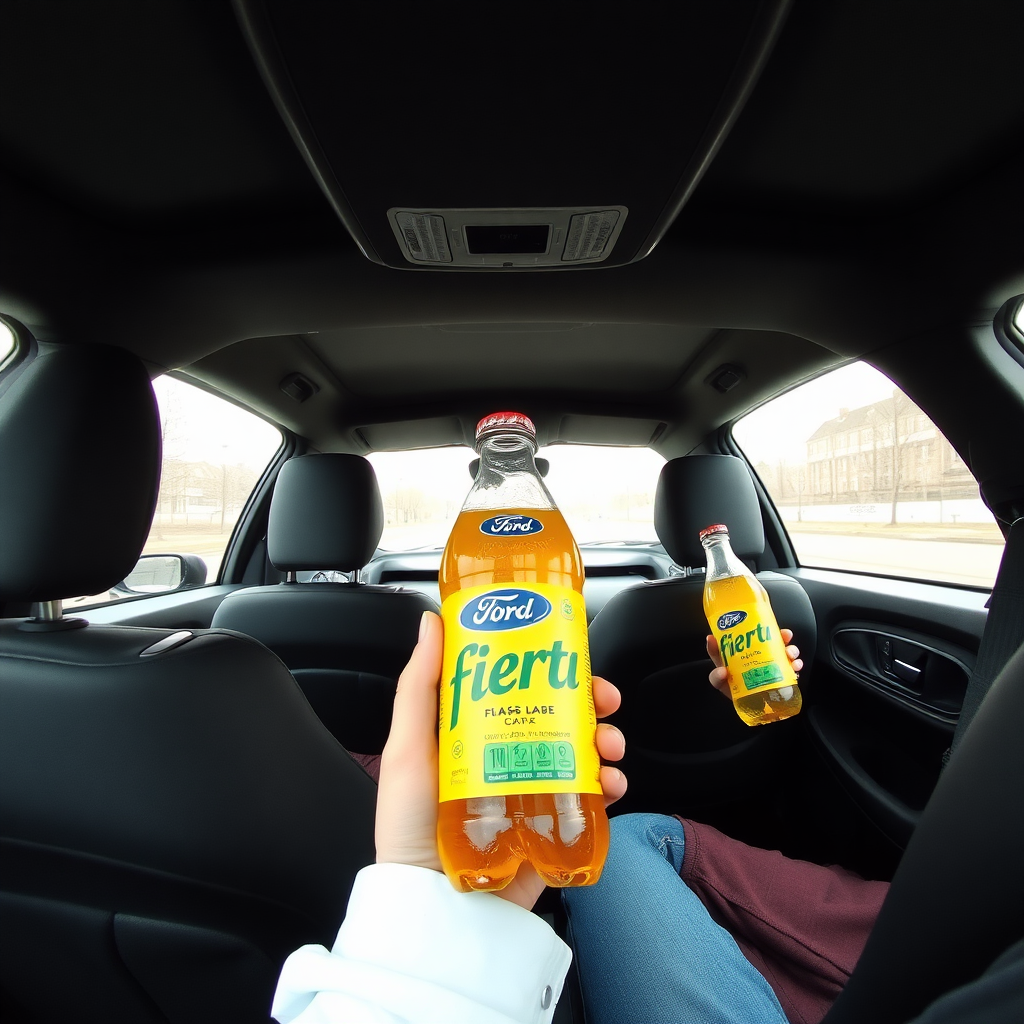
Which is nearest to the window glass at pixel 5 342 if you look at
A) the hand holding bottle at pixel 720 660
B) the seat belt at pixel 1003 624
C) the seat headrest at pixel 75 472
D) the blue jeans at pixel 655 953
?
the seat headrest at pixel 75 472

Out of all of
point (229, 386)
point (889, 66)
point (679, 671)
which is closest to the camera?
point (889, 66)

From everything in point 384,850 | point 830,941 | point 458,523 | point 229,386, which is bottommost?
point 830,941

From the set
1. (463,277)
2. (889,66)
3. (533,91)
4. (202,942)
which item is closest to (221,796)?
(202,942)

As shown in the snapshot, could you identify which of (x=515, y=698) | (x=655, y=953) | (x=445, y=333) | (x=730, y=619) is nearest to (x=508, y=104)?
(x=515, y=698)

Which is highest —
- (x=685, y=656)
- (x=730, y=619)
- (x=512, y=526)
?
(x=512, y=526)

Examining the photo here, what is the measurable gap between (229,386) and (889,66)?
2.70 meters

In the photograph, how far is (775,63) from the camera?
45.3 inches

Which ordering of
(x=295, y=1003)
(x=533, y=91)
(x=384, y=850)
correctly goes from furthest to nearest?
1. (x=533, y=91)
2. (x=384, y=850)
3. (x=295, y=1003)

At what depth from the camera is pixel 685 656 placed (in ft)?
6.92

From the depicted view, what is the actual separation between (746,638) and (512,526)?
2.93ft

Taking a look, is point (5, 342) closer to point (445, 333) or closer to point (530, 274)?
point (530, 274)

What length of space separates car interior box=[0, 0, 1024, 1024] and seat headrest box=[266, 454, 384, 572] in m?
0.02

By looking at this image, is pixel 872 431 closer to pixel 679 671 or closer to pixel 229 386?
pixel 679 671

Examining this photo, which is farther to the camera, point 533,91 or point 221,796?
point 533,91
